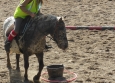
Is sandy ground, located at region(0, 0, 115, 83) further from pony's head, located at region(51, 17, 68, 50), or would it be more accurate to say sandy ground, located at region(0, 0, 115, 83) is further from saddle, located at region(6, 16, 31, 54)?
pony's head, located at region(51, 17, 68, 50)

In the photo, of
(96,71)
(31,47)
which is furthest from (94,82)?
(31,47)

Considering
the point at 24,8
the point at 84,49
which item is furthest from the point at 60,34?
the point at 84,49

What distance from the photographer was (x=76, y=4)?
14.4 meters

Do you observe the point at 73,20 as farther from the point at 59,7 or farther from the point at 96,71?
the point at 96,71

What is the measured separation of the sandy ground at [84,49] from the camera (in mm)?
7379

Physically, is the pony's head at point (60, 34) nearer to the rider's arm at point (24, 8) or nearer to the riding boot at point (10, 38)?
the rider's arm at point (24, 8)

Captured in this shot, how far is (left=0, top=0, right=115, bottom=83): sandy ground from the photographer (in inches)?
291

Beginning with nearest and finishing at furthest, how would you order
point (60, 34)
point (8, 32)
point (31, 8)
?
point (60, 34), point (31, 8), point (8, 32)

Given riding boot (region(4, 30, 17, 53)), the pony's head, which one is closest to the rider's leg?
riding boot (region(4, 30, 17, 53))

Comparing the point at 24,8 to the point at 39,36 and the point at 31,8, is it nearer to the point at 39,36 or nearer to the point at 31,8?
the point at 31,8

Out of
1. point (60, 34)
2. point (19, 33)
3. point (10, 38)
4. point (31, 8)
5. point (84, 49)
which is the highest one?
point (31, 8)

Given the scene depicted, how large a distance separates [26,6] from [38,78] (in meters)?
1.39

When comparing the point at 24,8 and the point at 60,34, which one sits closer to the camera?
the point at 60,34

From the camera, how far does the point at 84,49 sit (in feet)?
29.9
